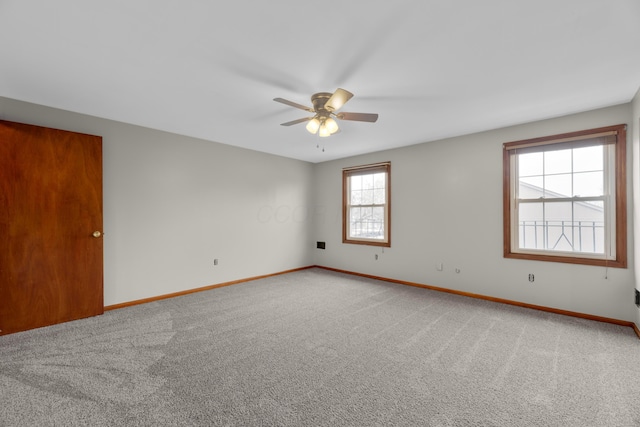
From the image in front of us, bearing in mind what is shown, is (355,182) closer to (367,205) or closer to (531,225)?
(367,205)

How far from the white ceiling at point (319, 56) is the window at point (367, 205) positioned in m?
1.92

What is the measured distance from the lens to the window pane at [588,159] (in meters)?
3.20

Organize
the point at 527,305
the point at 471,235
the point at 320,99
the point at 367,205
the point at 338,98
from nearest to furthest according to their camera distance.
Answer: the point at 338,98, the point at 320,99, the point at 527,305, the point at 471,235, the point at 367,205

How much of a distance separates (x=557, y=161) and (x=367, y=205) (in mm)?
2863

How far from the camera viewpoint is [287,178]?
570 cm

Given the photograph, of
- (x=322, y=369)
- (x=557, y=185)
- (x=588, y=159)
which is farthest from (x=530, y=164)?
(x=322, y=369)

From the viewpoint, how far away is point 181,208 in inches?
165

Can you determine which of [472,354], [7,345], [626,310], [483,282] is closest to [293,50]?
[472,354]

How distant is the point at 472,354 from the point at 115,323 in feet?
11.9

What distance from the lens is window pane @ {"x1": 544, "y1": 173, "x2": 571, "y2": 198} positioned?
11.2ft

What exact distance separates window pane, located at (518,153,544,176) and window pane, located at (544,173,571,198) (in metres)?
0.14

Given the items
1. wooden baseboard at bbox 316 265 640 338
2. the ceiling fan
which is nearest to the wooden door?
the ceiling fan

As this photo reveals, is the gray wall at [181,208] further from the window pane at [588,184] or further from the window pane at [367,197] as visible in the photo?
the window pane at [588,184]

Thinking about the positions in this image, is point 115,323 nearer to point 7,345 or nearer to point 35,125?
point 7,345
